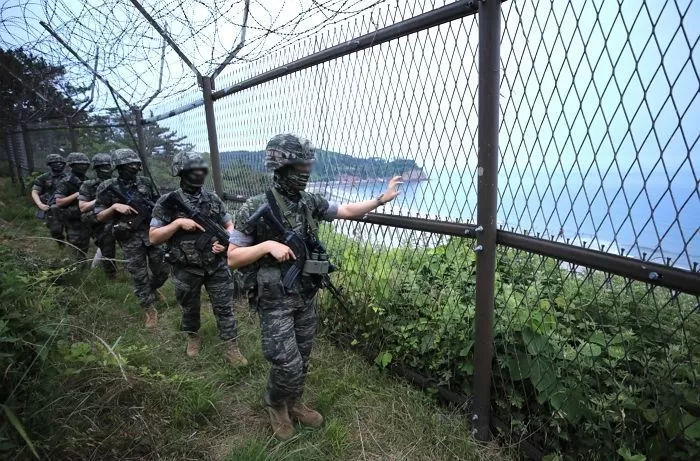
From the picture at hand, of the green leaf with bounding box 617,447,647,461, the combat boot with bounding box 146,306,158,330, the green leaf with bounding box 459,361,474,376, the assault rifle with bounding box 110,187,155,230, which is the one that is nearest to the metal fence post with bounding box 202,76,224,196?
the assault rifle with bounding box 110,187,155,230

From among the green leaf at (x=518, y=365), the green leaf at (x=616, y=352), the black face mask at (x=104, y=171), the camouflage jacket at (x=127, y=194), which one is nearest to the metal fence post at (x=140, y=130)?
the black face mask at (x=104, y=171)

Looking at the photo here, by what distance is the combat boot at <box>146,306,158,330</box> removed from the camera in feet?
13.3

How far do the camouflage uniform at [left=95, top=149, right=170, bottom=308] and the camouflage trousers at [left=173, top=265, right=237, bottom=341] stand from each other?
90 cm

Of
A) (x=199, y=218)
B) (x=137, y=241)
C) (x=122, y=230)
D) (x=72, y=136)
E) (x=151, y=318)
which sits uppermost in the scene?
(x=72, y=136)

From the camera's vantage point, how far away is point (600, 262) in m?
1.75

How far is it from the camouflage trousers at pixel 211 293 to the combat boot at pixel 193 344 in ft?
0.27

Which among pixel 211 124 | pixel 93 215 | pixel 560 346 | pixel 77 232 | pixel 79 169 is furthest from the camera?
pixel 77 232

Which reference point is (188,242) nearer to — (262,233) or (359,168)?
(262,233)

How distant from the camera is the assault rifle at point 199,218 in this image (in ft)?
10.9

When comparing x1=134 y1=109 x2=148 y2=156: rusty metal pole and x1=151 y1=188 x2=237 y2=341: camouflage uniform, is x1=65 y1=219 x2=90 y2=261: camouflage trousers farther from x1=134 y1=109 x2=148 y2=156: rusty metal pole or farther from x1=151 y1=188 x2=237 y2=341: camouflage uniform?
x1=151 y1=188 x2=237 y2=341: camouflage uniform

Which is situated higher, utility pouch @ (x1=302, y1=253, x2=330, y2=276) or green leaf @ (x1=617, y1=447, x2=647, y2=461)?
utility pouch @ (x1=302, y1=253, x2=330, y2=276)

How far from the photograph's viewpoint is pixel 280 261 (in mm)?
2148

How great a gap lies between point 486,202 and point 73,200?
5.70m

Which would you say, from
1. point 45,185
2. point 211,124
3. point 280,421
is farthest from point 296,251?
point 45,185
